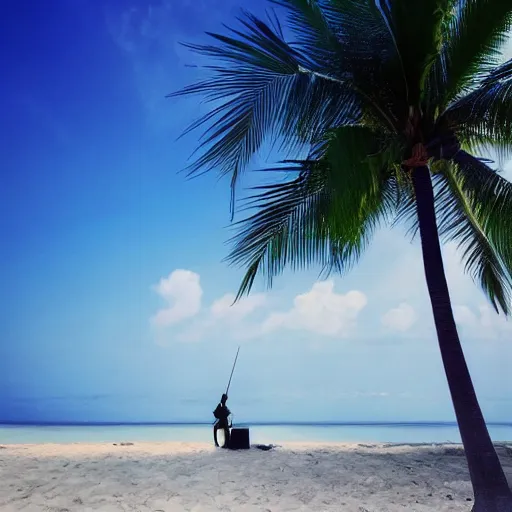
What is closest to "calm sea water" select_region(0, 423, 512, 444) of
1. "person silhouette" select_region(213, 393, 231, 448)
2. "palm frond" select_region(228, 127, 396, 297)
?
"person silhouette" select_region(213, 393, 231, 448)

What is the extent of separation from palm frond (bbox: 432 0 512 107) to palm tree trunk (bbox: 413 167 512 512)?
1125 mm

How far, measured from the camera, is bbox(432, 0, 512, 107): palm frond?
596 centimetres

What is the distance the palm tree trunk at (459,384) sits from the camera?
4.95 m

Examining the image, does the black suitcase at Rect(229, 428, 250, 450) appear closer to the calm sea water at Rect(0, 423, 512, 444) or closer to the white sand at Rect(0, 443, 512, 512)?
the white sand at Rect(0, 443, 512, 512)

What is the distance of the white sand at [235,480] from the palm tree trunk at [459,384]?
1.93 feet

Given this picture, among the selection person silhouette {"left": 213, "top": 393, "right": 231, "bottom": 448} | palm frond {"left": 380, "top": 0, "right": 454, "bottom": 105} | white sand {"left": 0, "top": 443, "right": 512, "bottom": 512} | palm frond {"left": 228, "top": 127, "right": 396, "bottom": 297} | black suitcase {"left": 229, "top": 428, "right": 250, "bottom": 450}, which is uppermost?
palm frond {"left": 380, "top": 0, "right": 454, "bottom": 105}

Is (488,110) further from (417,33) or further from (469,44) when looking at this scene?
(417,33)

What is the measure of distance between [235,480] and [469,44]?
5.82 meters

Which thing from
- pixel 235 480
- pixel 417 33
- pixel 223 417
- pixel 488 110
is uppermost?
pixel 417 33

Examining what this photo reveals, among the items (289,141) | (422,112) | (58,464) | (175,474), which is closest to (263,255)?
(289,141)

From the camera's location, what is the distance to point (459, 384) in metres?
5.32

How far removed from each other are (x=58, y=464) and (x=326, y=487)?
151 inches

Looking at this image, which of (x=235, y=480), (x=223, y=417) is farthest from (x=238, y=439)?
(x=235, y=480)

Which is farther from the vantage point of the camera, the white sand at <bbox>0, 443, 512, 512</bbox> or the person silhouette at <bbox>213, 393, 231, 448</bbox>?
the person silhouette at <bbox>213, 393, 231, 448</bbox>
